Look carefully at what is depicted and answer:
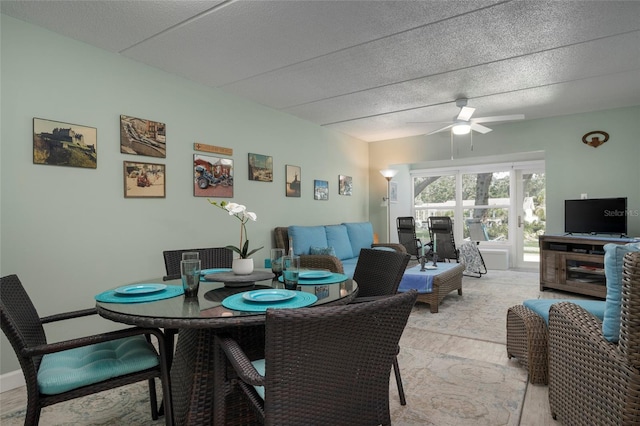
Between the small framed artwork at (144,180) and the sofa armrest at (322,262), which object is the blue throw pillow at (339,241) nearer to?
the sofa armrest at (322,262)

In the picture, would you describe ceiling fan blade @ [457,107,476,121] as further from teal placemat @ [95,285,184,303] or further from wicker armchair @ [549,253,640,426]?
teal placemat @ [95,285,184,303]

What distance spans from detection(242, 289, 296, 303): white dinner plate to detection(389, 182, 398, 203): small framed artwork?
17.4 ft

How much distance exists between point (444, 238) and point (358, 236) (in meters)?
1.34

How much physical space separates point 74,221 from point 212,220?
1.30m

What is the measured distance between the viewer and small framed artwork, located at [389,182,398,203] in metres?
6.64

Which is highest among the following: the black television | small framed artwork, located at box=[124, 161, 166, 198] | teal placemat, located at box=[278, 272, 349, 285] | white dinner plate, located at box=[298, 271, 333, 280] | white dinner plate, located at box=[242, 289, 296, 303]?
small framed artwork, located at box=[124, 161, 166, 198]

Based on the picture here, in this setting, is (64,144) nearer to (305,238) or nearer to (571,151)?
(305,238)

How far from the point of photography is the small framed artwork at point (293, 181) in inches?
190

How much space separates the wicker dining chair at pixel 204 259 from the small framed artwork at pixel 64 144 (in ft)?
3.30

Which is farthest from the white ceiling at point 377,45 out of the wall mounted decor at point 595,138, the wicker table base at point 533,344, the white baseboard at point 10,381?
the white baseboard at point 10,381

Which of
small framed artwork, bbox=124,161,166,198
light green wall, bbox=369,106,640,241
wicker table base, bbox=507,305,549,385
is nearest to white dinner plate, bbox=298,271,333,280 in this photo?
wicker table base, bbox=507,305,549,385

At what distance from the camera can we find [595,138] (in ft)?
16.0

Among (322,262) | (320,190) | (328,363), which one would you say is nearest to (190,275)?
(328,363)

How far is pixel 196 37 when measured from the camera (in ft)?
9.06
